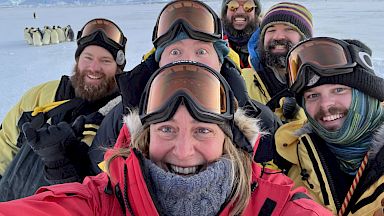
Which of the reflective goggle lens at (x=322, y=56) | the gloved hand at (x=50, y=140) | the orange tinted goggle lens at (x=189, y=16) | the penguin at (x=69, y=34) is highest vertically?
the orange tinted goggle lens at (x=189, y=16)

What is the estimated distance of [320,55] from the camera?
2240 mm

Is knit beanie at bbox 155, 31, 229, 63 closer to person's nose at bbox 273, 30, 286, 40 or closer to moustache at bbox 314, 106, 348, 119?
moustache at bbox 314, 106, 348, 119

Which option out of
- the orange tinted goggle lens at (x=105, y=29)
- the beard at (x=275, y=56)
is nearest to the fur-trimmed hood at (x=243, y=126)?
the orange tinted goggle lens at (x=105, y=29)

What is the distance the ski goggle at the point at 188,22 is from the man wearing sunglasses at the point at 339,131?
0.54m

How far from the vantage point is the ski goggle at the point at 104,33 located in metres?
3.23

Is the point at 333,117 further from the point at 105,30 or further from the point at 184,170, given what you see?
the point at 105,30

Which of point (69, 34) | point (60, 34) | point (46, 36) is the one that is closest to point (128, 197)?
point (46, 36)

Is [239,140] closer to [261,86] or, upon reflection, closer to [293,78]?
[293,78]

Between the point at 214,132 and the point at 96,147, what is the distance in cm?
100

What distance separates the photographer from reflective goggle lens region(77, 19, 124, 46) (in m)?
3.27

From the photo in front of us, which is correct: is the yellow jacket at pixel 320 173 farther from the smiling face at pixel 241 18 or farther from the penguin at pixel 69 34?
the penguin at pixel 69 34

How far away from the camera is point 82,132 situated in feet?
8.75

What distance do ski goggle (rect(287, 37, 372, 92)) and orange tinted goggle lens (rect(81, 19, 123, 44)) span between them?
1525 mm

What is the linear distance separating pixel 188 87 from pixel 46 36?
17.3 metres
